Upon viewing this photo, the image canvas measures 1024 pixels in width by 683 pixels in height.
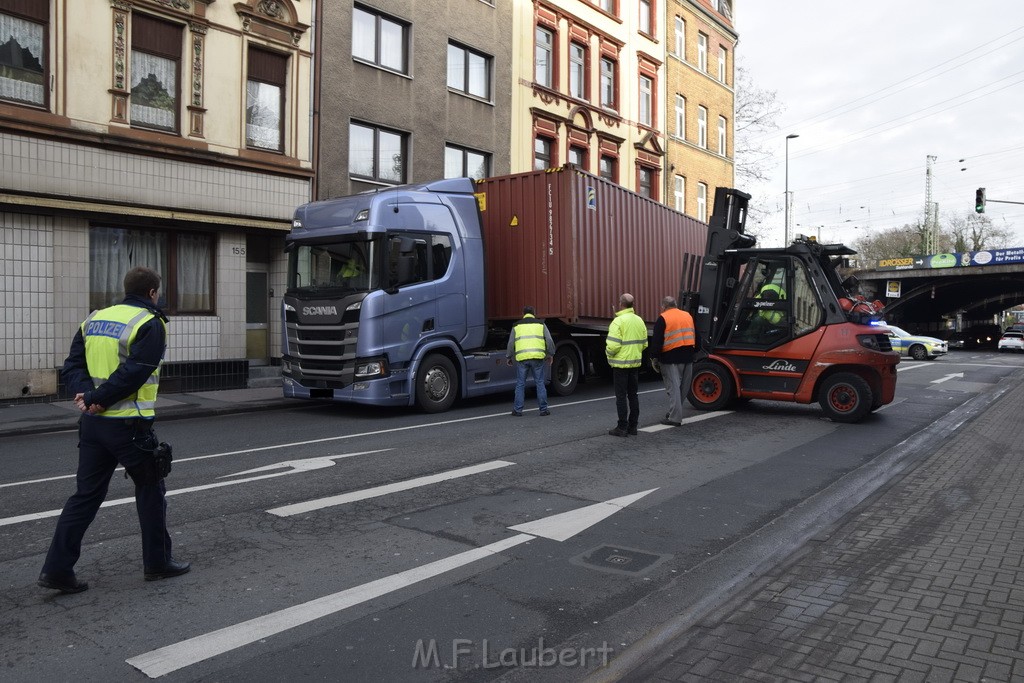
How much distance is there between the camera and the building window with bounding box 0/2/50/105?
13211 millimetres

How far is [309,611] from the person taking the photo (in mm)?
4184

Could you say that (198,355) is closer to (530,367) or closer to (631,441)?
(530,367)

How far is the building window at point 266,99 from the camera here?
656 inches

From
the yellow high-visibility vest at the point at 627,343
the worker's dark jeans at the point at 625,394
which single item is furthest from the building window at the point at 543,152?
the worker's dark jeans at the point at 625,394

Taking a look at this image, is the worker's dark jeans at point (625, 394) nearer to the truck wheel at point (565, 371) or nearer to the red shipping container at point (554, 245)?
the red shipping container at point (554, 245)

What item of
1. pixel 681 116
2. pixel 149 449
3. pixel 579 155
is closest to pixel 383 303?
pixel 149 449

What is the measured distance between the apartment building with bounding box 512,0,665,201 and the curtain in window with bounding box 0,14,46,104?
496 inches

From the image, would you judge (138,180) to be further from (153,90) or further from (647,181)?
(647,181)

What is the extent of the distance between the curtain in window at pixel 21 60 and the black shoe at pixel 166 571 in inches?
466

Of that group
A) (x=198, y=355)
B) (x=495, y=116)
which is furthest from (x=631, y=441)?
(x=495, y=116)

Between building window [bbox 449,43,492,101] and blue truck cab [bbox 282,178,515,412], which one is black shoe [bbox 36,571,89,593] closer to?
blue truck cab [bbox 282,178,515,412]

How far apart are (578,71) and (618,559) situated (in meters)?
23.8

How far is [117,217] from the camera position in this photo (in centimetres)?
1441

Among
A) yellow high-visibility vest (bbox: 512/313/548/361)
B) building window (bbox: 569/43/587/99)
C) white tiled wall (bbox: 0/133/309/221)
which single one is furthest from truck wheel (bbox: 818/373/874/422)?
building window (bbox: 569/43/587/99)
